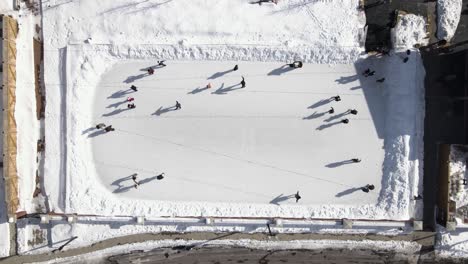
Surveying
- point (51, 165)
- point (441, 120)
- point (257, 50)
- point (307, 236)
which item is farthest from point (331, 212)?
point (51, 165)

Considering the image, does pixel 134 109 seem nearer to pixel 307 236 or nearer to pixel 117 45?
pixel 117 45

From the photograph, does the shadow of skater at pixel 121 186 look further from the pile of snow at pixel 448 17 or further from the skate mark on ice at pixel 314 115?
the pile of snow at pixel 448 17

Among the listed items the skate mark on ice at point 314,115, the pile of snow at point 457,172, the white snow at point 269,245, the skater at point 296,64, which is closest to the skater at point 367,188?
the white snow at point 269,245

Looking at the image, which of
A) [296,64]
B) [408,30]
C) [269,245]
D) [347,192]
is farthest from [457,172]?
[269,245]

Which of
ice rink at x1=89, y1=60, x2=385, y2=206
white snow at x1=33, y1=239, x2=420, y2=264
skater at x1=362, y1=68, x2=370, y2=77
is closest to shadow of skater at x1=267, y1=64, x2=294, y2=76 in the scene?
ice rink at x1=89, y1=60, x2=385, y2=206

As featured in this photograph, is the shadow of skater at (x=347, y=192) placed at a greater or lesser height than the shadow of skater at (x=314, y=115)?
lesser

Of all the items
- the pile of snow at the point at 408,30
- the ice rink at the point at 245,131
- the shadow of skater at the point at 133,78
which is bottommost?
the ice rink at the point at 245,131

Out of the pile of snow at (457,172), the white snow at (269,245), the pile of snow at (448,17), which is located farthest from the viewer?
the white snow at (269,245)
